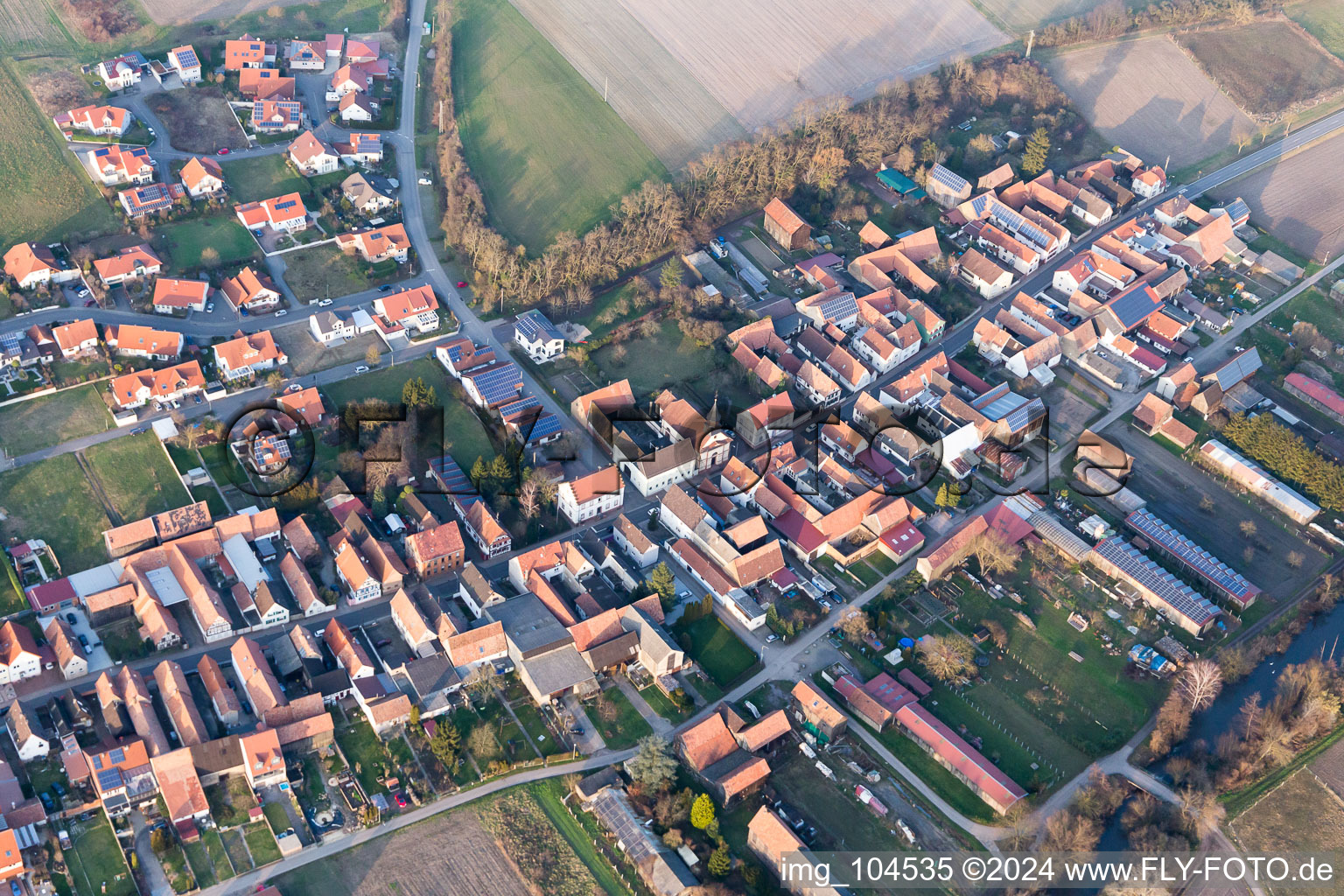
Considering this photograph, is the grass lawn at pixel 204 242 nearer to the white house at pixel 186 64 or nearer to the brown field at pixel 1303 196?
the white house at pixel 186 64

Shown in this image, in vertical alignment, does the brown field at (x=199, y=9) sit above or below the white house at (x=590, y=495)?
above

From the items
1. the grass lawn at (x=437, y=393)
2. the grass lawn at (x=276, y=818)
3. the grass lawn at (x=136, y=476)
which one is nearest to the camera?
the grass lawn at (x=276, y=818)

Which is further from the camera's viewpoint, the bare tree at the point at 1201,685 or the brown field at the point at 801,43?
the brown field at the point at 801,43

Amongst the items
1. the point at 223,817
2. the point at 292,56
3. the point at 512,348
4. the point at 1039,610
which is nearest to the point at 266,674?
the point at 223,817

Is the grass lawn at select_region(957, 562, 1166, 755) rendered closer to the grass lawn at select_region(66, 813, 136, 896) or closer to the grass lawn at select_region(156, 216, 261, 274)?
the grass lawn at select_region(66, 813, 136, 896)

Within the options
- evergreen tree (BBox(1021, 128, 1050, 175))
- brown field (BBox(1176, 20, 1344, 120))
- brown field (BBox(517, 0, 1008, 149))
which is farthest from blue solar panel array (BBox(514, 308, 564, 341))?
brown field (BBox(1176, 20, 1344, 120))

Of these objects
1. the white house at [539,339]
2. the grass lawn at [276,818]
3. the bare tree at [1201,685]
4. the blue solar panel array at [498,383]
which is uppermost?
the bare tree at [1201,685]

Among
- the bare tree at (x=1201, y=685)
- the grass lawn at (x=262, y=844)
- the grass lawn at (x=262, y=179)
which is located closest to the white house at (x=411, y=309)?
the grass lawn at (x=262, y=179)
